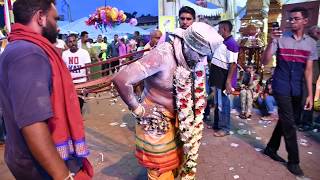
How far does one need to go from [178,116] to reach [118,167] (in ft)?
7.03

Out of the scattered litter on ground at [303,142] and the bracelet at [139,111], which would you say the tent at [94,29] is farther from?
the bracelet at [139,111]

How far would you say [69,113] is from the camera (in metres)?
1.66

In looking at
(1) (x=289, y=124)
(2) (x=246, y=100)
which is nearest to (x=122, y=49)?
(2) (x=246, y=100)

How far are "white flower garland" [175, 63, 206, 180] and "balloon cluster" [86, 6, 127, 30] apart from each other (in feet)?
53.2

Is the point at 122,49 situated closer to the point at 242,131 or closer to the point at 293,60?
the point at 242,131

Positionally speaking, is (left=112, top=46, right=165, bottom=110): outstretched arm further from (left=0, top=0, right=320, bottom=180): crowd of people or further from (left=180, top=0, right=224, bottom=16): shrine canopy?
(left=180, top=0, right=224, bottom=16): shrine canopy

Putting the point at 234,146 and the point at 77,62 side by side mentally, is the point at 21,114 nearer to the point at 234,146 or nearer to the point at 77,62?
the point at 234,146

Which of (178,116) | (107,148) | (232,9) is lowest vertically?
(107,148)

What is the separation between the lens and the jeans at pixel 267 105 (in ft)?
22.9

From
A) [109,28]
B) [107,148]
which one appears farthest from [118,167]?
[109,28]

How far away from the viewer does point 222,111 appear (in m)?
6.03

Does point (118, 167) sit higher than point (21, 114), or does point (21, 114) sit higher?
point (21, 114)

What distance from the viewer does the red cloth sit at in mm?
1593

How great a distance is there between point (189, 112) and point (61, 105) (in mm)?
1337
